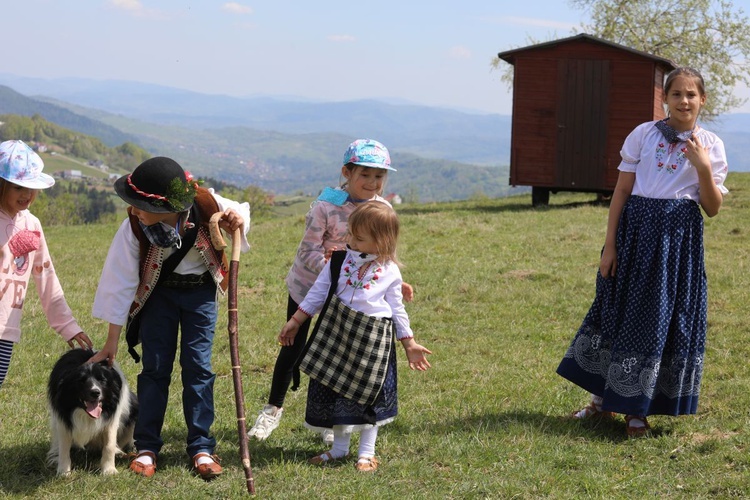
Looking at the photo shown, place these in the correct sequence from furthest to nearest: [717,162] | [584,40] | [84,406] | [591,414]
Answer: [584,40] → [591,414] → [717,162] → [84,406]

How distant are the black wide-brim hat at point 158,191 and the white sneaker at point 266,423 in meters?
1.74

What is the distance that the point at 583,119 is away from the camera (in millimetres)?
21703

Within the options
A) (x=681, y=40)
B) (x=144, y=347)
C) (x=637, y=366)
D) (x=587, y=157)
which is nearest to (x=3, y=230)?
(x=144, y=347)

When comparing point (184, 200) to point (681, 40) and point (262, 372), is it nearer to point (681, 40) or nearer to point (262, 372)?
point (262, 372)

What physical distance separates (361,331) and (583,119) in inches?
706

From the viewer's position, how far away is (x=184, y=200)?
4.72m

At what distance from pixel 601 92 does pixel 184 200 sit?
61.0ft

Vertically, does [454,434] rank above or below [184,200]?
below

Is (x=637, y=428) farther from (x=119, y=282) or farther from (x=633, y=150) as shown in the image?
(x=119, y=282)

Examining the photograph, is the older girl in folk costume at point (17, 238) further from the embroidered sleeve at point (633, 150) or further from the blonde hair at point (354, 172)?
the embroidered sleeve at point (633, 150)

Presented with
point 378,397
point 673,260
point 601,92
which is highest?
point 601,92

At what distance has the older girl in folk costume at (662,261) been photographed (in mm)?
5562

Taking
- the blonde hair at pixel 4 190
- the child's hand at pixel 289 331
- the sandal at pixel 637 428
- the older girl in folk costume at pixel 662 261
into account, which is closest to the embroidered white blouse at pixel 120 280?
the blonde hair at pixel 4 190

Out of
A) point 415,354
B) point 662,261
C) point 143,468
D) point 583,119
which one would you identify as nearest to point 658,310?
point 662,261
